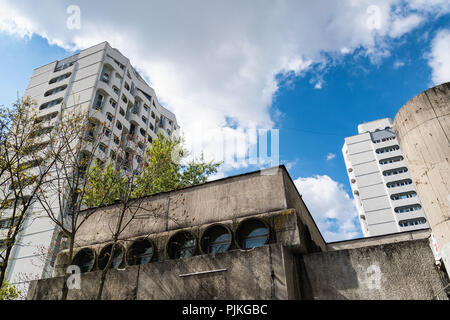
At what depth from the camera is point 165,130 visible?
51219 millimetres

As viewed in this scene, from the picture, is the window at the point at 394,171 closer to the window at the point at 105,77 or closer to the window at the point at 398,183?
the window at the point at 398,183

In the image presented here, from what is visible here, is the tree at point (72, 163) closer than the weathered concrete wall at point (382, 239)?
Yes

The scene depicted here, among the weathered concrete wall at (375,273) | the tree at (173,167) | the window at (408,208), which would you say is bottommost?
the weathered concrete wall at (375,273)

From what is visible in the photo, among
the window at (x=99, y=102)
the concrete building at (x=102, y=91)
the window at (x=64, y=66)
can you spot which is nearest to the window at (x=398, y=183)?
the concrete building at (x=102, y=91)

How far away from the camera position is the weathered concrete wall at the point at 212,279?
28.8ft

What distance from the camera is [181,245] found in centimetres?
1166

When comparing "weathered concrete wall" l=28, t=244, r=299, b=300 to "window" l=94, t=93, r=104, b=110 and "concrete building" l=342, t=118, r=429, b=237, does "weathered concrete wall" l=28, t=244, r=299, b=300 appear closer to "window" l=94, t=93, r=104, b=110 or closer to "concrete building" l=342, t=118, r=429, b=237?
"window" l=94, t=93, r=104, b=110

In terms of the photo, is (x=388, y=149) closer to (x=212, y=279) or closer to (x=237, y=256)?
(x=237, y=256)

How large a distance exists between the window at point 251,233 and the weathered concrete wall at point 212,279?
1.16m

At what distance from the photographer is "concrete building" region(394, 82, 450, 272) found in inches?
312

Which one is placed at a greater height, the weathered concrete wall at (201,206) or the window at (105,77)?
the window at (105,77)

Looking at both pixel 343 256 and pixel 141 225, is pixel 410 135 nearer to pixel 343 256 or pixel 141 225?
pixel 343 256

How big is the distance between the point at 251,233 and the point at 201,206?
95.0 inches
